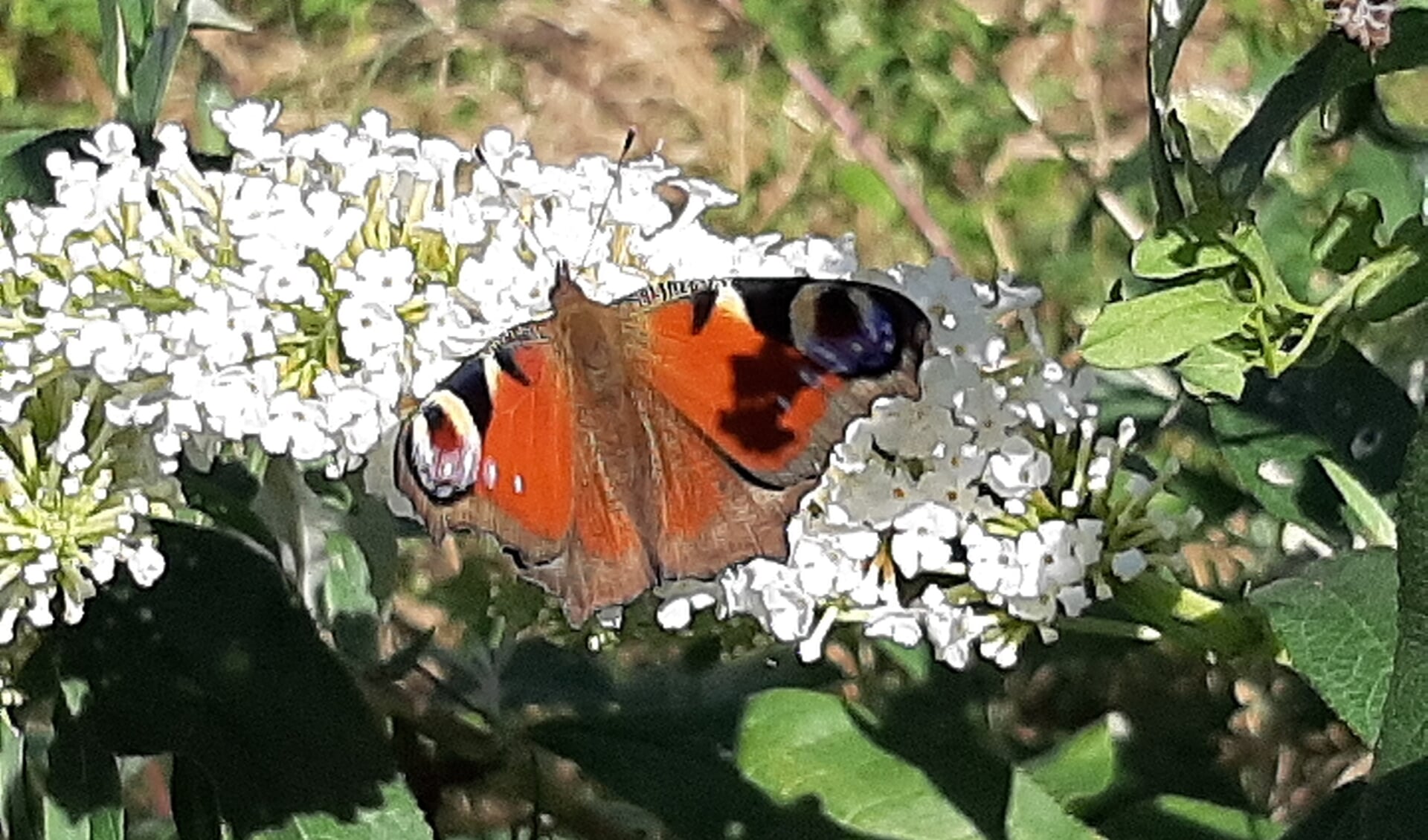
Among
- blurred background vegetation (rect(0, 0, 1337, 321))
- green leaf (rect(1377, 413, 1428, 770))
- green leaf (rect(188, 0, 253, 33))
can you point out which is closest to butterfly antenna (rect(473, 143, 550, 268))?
green leaf (rect(188, 0, 253, 33))

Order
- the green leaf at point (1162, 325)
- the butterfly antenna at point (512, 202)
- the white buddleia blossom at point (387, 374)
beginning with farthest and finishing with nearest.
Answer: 1. the butterfly antenna at point (512, 202)
2. the white buddleia blossom at point (387, 374)
3. the green leaf at point (1162, 325)

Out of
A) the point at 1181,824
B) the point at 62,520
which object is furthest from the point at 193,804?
the point at 1181,824

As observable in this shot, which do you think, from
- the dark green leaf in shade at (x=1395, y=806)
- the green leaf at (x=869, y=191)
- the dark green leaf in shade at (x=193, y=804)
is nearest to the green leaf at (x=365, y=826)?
the dark green leaf in shade at (x=193, y=804)

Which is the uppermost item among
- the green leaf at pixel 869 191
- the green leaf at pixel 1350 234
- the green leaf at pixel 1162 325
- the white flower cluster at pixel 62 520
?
the green leaf at pixel 1350 234

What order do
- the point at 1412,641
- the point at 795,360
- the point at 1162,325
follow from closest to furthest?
the point at 1412,641
the point at 1162,325
the point at 795,360

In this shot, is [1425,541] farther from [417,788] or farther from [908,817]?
[417,788]

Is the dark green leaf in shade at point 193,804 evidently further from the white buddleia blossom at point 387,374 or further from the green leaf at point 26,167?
the green leaf at point 26,167

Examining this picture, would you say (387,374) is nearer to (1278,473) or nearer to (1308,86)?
(1308,86)
